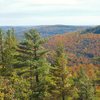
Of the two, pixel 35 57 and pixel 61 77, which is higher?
pixel 35 57

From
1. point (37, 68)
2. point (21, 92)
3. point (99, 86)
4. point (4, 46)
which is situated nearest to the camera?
point (21, 92)

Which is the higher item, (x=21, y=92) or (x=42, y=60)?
(x=42, y=60)

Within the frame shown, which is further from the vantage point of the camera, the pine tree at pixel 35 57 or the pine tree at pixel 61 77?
the pine tree at pixel 61 77

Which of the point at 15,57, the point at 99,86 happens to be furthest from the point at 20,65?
the point at 99,86

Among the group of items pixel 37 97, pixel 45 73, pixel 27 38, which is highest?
pixel 27 38

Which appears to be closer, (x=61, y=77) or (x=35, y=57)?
(x=35, y=57)

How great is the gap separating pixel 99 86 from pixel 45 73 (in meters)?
117

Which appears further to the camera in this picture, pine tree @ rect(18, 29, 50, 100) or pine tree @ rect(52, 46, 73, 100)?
pine tree @ rect(52, 46, 73, 100)

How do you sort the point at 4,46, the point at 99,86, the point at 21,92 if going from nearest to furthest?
the point at 21,92
the point at 4,46
the point at 99,86

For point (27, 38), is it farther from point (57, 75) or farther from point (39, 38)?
point (57, 75)

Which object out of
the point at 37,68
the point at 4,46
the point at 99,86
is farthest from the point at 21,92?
the point at 99,86

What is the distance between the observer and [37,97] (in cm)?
4078

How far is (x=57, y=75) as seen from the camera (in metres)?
44.0

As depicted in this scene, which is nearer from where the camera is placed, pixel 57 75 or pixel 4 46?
pixel 57 75
